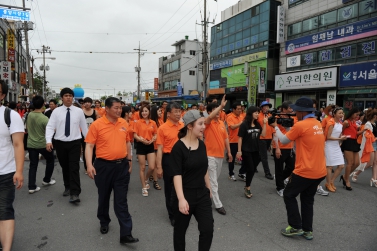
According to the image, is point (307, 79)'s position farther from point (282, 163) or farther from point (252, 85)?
point (282, 163)

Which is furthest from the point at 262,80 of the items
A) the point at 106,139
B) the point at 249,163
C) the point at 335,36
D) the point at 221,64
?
the point at 106,139

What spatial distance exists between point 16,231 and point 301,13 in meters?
26.6

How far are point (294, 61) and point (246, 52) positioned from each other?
7216mm

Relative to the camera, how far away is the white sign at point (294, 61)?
25.0 meters

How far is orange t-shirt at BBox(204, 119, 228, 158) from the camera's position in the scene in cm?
479

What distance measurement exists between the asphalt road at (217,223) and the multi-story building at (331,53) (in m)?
16.3

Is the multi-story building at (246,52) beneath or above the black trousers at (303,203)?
above

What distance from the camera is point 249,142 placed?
584 centimetres

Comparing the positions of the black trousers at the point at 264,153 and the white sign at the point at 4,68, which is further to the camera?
the white sign at the point at 4,68

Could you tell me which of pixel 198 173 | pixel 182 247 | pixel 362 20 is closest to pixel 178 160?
pixel 198 173

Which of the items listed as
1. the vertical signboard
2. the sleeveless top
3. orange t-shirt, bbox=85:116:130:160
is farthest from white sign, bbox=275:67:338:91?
orange t-shirt, bbox=85:116:130:160

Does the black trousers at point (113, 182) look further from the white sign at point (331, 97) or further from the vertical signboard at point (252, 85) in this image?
the vertical signboard at point (252, 85)

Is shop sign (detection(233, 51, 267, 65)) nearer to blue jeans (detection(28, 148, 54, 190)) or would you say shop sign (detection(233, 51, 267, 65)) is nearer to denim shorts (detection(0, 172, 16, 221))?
blue jeans (detection(28, 148, 54, 190))

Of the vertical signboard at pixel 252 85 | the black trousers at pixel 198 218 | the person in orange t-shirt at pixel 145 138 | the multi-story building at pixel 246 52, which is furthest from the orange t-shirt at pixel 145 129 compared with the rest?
the vertical signboard at pixel 252 85
